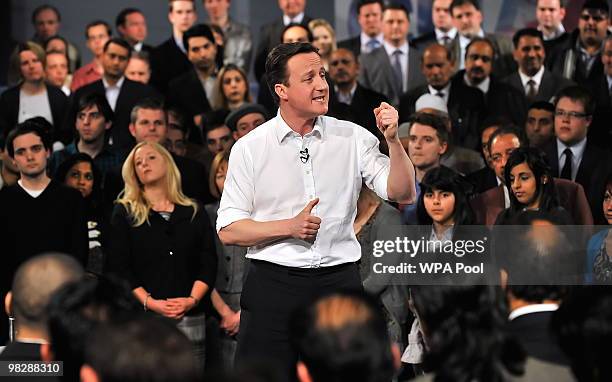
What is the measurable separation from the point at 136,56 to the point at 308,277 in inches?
180

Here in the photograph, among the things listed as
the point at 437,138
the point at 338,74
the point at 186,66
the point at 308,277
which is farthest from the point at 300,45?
the point at 186,66

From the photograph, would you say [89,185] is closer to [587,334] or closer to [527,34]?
[527,34]

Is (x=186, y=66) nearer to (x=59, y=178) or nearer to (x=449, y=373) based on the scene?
(x=59, y=178)

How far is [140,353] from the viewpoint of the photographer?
94.4 inches

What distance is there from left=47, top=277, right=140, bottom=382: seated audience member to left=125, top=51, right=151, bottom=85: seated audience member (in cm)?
552

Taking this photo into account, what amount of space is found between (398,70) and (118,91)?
2.13 metres

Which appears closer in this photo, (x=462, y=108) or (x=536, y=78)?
(x=462, y=108)

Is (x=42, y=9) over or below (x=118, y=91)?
over

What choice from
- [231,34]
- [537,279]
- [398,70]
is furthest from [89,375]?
[231,34]

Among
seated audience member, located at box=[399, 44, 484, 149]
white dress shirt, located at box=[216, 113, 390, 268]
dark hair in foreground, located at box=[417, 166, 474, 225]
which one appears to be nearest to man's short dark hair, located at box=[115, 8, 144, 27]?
seated audience member, located at box=[399, 44, 484, 149]

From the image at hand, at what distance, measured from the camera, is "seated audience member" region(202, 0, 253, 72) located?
30.7ft

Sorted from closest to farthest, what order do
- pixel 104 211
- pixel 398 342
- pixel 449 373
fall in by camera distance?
1. pixel 449 373
2. pixel 398 342
3. pixel 104 211

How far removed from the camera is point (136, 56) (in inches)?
343

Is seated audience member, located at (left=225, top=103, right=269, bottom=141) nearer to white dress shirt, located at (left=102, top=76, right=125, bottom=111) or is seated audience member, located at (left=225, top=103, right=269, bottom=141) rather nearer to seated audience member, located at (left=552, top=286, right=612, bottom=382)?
white dress shirt, located at (left=102, top=76, right=125, bottom=111)
